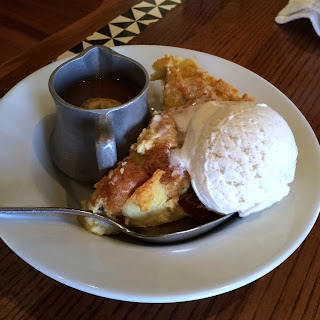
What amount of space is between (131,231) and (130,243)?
2cm

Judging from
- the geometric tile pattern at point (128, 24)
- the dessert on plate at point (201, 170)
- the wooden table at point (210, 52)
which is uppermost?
the dessert on plate at point (201, 170)

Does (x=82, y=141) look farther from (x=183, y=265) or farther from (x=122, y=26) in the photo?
(x=122, y=26)

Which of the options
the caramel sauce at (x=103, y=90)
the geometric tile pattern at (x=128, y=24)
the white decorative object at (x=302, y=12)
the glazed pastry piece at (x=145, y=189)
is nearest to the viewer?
the glazed pastry piece at (x=145, y=189)

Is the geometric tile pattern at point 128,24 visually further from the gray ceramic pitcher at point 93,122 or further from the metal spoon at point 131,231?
the metal spoon at point 131,231

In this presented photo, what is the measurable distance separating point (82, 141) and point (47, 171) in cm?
12

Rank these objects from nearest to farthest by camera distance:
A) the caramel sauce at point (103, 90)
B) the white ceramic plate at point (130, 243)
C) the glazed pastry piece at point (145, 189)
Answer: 1. the white ceramic plate at point (130, 243)
2. the glazed pastry piece at point (145, 189)
3. the caramel sauce at point (103, 90)

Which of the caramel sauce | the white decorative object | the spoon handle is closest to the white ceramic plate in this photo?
the spoon handle

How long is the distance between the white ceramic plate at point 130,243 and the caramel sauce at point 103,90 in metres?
0.12

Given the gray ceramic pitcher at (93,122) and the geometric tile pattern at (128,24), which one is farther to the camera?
the geometric tile pattern at (128,24)

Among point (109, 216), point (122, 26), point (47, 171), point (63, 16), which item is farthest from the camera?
point (122, 26)

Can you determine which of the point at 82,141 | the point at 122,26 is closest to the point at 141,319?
the point at 82,141

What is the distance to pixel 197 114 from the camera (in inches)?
30.4

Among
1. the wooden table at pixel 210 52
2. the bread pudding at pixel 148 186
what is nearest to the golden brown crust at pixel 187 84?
the bread pudding at pixel 148 186

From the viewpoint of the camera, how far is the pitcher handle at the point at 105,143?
714 millimetres
